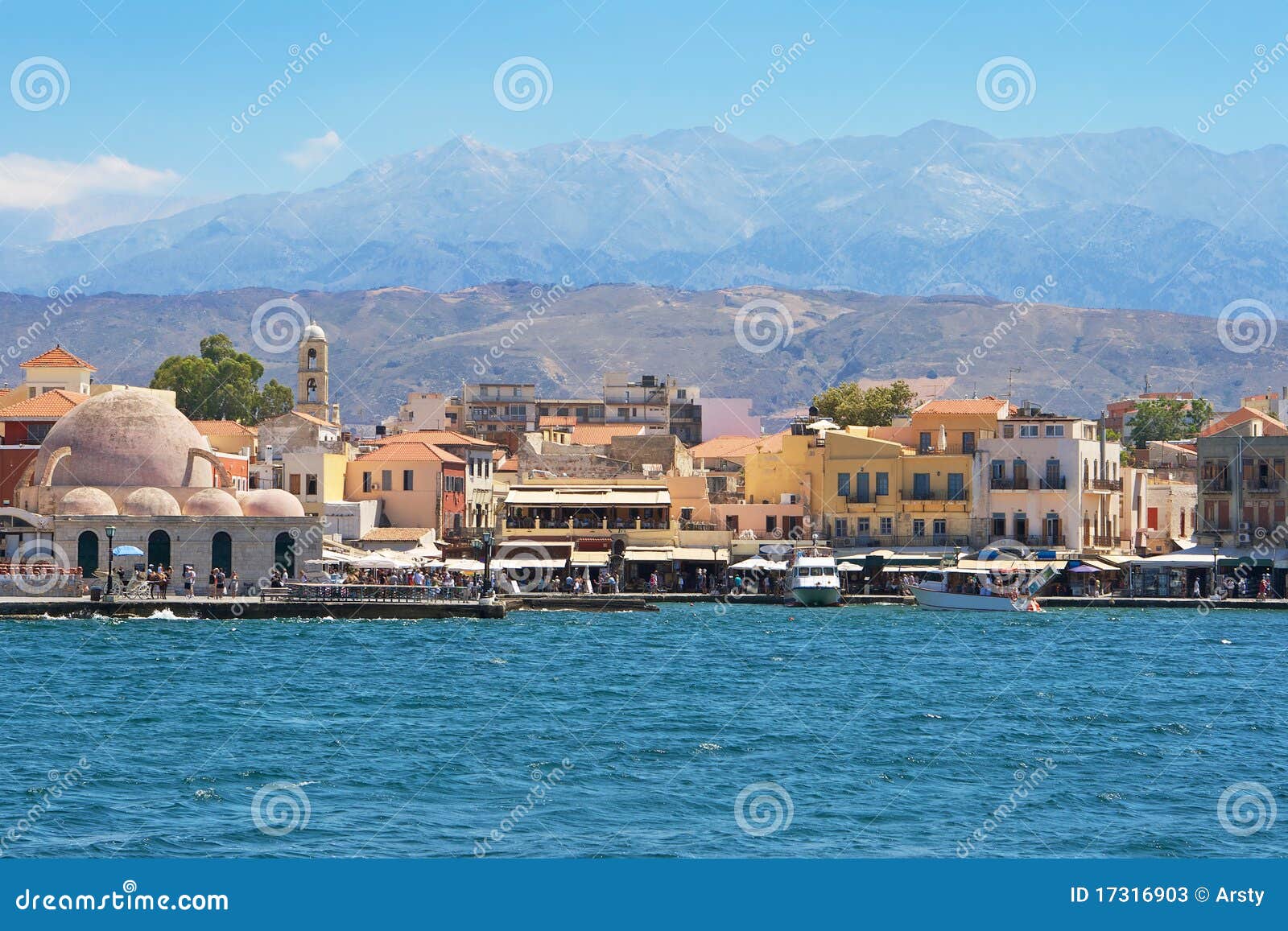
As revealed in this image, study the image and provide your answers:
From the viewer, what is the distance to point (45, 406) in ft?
230

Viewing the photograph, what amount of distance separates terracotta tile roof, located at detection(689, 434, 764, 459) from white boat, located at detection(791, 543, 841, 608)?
29774 millimetres

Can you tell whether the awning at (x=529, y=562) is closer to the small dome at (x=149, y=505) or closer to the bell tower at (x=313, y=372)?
the small dome at (x=149, y=505)

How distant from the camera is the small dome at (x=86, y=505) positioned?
60469mm

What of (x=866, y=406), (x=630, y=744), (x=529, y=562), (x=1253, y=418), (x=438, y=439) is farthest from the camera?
(x=866, y=406)

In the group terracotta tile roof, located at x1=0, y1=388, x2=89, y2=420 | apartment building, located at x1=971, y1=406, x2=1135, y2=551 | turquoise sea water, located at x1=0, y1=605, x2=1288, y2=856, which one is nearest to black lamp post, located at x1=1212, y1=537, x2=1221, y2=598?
apartment building, located at x1=971, y1=406, x2=1135, y2=551

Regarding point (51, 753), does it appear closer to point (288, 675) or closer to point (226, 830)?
point (226, 830)

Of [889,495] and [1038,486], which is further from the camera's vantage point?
[1038,486]

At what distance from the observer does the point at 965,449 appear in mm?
72250

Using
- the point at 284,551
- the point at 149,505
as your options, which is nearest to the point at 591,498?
the point at 284,551

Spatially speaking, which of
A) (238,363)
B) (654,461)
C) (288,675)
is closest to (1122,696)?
(288,675)

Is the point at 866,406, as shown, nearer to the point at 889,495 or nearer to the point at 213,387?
the point at 889,495

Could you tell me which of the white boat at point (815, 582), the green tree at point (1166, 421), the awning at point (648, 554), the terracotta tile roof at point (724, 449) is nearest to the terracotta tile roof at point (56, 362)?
the awning at point (648, 554)

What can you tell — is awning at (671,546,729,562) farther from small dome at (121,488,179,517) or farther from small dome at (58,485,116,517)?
small dome at (58,485,116,517)

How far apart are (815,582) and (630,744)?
113 ft
